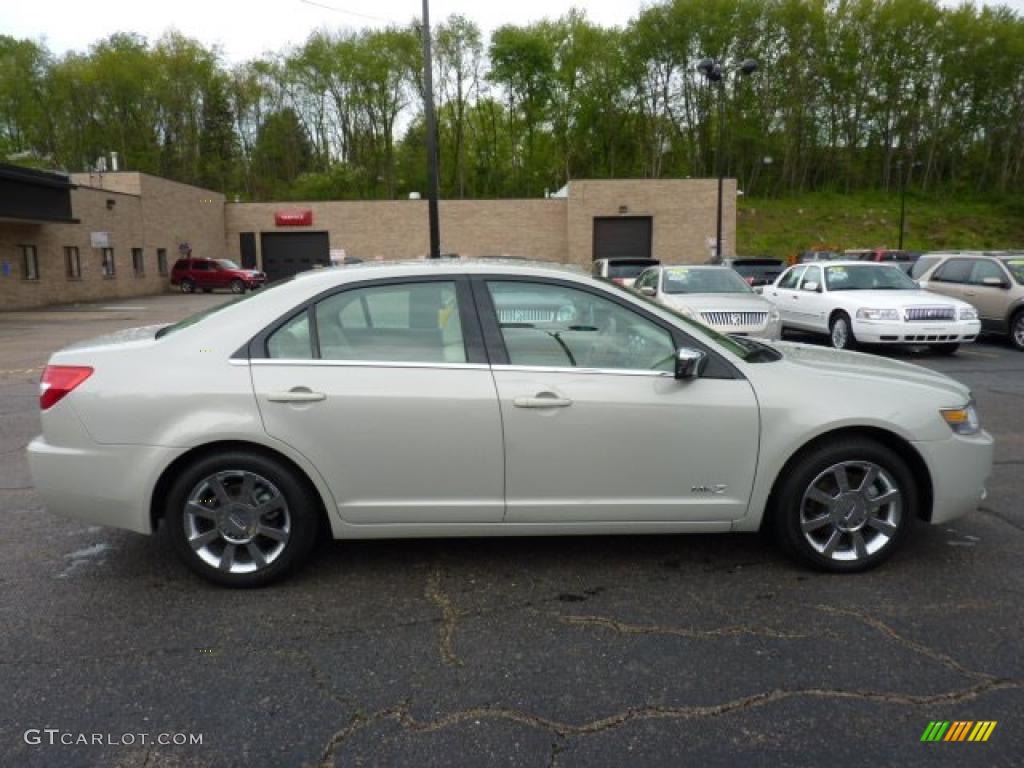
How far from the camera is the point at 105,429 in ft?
11.6

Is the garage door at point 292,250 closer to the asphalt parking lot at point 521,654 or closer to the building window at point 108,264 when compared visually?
the building window at point 108,264

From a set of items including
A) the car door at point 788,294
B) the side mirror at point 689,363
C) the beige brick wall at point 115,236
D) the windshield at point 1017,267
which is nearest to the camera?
the side mirror at point 689,363

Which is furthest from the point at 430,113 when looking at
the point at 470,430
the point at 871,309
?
the point at 470,430

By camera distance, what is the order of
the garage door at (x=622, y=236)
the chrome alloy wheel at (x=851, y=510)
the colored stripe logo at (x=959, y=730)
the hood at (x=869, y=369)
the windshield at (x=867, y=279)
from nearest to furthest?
the colored stripe logo at (x=959, y=730), the chrome alloy wheel at (x=851, y=510), the hood at (x=869, y=369), the windshield at (x=867, y=279), the garage door at (x=622, y=236)

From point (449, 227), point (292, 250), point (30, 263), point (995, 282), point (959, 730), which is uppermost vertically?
point (449, 227)

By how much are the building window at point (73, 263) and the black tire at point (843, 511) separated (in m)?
33.5

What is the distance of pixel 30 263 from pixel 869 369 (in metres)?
32.3

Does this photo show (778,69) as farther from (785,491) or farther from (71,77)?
(785,491)

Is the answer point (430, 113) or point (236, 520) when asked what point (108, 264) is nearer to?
point (430, 113)

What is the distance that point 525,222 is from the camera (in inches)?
1629

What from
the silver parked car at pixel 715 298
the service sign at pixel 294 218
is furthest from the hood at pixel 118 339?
the service sign at pixel 294 218

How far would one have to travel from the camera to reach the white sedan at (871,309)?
1142cm

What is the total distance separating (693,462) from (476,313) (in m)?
1.29

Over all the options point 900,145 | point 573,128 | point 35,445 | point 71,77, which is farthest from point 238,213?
point 900,145
